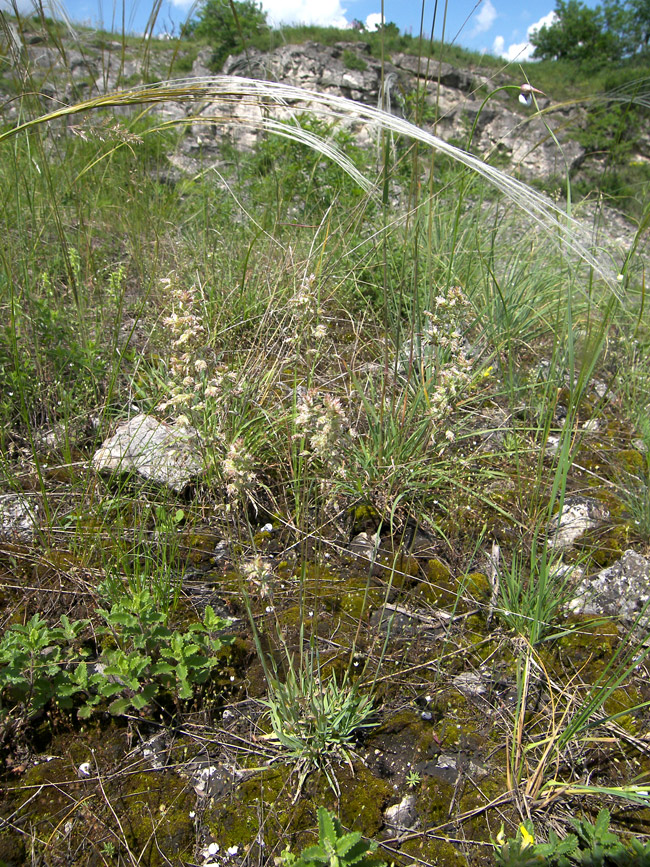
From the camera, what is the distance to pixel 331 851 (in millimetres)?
1042

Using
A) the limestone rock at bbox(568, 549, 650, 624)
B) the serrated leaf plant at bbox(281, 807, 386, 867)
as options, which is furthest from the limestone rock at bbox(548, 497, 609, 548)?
the serrated leaf plant at bbox(281, 807, 386, 867)

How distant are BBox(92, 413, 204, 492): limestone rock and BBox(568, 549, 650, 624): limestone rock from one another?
4.74ft

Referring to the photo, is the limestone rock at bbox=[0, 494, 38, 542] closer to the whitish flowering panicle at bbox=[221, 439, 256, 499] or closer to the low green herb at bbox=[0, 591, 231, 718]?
the low green herb at bbox=[0, 591, 231, 718]

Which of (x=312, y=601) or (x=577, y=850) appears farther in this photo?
(x=312, y=601)

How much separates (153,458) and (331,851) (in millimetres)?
1431

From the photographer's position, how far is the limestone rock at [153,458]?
198 centimetres

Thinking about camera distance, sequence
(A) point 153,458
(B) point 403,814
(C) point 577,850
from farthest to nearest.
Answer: (A) point 153,458, (B) point 403,814, (C) point 577,850

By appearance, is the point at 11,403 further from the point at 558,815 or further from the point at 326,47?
the point at 326,47

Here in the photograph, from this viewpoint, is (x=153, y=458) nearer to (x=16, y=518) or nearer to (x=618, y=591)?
(x=16, y=518)

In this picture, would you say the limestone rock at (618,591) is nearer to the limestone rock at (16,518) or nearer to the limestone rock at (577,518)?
the limestone rock at (577,518)

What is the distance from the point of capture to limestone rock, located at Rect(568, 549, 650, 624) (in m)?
1.76

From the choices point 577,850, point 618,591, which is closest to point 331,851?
point 577,850

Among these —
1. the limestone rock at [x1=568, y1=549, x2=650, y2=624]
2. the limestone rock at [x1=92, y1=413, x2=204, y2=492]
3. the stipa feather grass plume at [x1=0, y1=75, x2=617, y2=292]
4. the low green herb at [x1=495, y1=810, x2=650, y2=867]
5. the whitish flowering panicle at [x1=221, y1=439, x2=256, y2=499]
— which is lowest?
the low green herb at [x1=495, y1=810, x2=650, y2=867]

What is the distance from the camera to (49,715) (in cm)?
142
